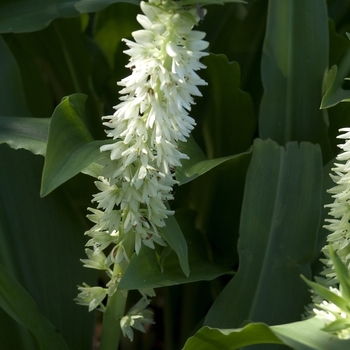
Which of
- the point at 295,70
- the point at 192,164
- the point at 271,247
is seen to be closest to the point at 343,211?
the point at 271,247

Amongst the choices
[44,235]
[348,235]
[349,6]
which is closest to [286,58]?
[349,6]

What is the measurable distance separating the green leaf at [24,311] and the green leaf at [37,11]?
36.3 inches

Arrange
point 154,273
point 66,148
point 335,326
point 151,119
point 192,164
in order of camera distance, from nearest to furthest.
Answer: point 335,326, point 151,119, point 66,148, point 154,273, point 192,164

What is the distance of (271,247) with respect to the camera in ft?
5.73

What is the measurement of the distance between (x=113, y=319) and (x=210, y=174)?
79 centimetres

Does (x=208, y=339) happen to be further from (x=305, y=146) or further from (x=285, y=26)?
(x=285, y=26)

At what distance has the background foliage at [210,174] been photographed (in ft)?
5.12

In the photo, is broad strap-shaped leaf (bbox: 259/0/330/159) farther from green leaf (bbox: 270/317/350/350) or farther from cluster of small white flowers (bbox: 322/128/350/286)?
green leaf (bbox: 270/317/350/350)

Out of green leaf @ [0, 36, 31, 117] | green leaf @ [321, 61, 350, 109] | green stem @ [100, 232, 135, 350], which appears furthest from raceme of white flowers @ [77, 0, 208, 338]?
green leaf @ [0, 36, 31, 117]

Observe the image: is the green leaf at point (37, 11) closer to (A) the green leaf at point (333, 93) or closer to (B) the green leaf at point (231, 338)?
(A) the green leaf at point (333, 93)

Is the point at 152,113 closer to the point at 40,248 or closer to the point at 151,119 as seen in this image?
the point at 151,119

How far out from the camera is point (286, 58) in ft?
6.88

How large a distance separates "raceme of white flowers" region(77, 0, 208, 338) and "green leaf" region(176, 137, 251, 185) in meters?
0.17

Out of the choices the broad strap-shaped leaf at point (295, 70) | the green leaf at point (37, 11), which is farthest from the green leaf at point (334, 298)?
the green leaf at point (37, 11)
